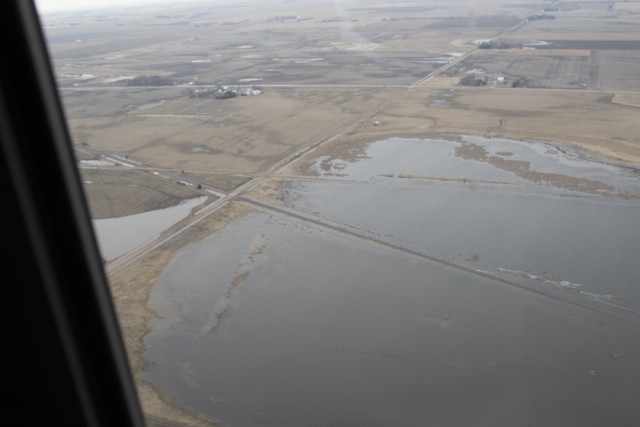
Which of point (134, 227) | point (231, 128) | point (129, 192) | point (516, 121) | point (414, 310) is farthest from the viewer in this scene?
point (231, 128)

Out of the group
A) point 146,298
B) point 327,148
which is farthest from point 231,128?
point 146,298

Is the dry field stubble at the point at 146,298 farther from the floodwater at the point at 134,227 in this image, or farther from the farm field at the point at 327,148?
the floodwater at the point at 134,227

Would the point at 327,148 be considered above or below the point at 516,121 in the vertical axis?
above

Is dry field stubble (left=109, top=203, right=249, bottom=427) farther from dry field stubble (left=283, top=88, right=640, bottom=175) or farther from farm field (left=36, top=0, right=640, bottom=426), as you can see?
dry field stubble (left=283, top=88, right=640, bottom=175)

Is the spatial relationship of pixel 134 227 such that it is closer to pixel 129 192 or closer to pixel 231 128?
pixel 129 192

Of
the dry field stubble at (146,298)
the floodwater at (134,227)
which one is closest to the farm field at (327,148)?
the dry field stubble at (146,298)
